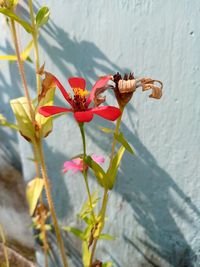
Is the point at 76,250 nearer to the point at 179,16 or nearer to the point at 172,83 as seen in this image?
the point at 172,83

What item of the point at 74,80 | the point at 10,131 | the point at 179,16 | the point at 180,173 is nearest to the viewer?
the point at 74,80

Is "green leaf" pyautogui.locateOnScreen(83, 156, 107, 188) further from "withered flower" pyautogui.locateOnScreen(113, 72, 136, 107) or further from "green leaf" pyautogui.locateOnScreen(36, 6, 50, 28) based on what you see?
"green leaf" pyautogui.locateOnScreen(36, 6, 50, 28)

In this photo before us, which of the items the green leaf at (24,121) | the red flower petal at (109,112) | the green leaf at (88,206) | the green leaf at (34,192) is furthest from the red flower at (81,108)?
the green leaf at (88,206)

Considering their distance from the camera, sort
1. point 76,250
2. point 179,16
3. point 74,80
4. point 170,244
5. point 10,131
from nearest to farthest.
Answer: point 74,80 < point 179,16 < point 170,244 < point 76,250 < point 10,131

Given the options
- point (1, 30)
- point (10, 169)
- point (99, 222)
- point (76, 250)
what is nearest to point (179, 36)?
point (99, 222)

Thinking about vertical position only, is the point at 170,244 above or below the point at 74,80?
below

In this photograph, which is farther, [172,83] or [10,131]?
[10,131]
